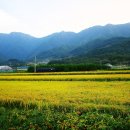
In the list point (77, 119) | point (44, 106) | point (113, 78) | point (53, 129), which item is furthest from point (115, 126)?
point (113, 78)

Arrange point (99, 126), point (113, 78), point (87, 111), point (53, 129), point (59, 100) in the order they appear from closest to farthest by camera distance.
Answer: point (99, 126)
point (53, 129)
point (87, 111)
point (59, 100)
point (113, 78)

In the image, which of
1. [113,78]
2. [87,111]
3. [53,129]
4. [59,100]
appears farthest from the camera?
[113,78]

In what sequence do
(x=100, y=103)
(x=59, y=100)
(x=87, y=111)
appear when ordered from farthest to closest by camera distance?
(x=59, y=100), (x=100, y=103), (x=87, y=111)

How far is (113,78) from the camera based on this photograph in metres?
32.7

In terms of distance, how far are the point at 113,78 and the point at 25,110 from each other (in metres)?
18.0

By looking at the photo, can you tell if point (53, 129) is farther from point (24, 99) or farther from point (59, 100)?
point (24, 99)

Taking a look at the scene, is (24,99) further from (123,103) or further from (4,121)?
(123,103)

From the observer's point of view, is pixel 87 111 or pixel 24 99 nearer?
pixel 87 111

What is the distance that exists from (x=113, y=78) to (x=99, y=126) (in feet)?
67.7

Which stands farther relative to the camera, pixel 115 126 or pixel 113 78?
pixel 113 78

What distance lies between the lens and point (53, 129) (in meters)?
13.2

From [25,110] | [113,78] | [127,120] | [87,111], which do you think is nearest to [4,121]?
[25,110]

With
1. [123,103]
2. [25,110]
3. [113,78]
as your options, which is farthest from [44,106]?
[113,78]

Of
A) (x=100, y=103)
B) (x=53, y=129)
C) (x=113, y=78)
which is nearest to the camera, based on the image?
(x=53, y=129)
